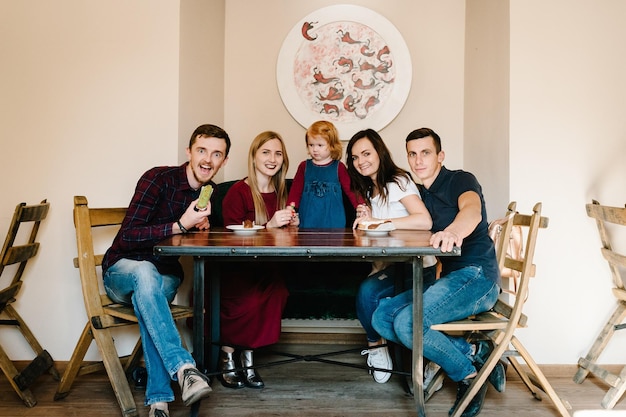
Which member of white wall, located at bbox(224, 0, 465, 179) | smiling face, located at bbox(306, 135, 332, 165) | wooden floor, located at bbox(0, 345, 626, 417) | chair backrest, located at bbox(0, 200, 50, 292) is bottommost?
wooden floor, located at bbox(0, 345, 626, 417)

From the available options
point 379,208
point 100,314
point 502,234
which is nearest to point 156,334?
point 100,314

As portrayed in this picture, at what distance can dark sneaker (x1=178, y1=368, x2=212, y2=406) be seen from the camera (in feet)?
6.21

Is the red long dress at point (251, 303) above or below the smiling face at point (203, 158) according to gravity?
below

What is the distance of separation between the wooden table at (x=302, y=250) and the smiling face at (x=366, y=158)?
43cm

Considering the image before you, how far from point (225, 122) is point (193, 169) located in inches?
54.2

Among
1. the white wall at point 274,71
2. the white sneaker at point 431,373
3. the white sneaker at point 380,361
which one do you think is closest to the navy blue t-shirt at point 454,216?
the white sneaker at point 431,373

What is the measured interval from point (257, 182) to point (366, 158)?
626mm

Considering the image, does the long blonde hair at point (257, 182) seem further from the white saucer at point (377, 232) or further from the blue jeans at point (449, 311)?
the blue jeans at point (449, 311)

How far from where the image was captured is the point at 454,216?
2.38 m

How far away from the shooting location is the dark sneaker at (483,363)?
232cm

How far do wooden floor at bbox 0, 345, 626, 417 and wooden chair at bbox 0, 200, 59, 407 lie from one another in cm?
9

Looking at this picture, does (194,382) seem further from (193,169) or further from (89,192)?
(89,192)

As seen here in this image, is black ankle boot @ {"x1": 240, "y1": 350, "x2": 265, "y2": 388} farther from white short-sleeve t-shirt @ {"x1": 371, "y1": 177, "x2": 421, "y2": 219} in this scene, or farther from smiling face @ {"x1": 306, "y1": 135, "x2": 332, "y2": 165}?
smiling face @ {"x1": 306, "y1": 135, "x2": 332, "y2": 165}

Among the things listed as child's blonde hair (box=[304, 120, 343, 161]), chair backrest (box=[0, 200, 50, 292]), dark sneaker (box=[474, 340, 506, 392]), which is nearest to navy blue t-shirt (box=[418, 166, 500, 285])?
dark sneaker (box=[474, 340, 506, 392])
